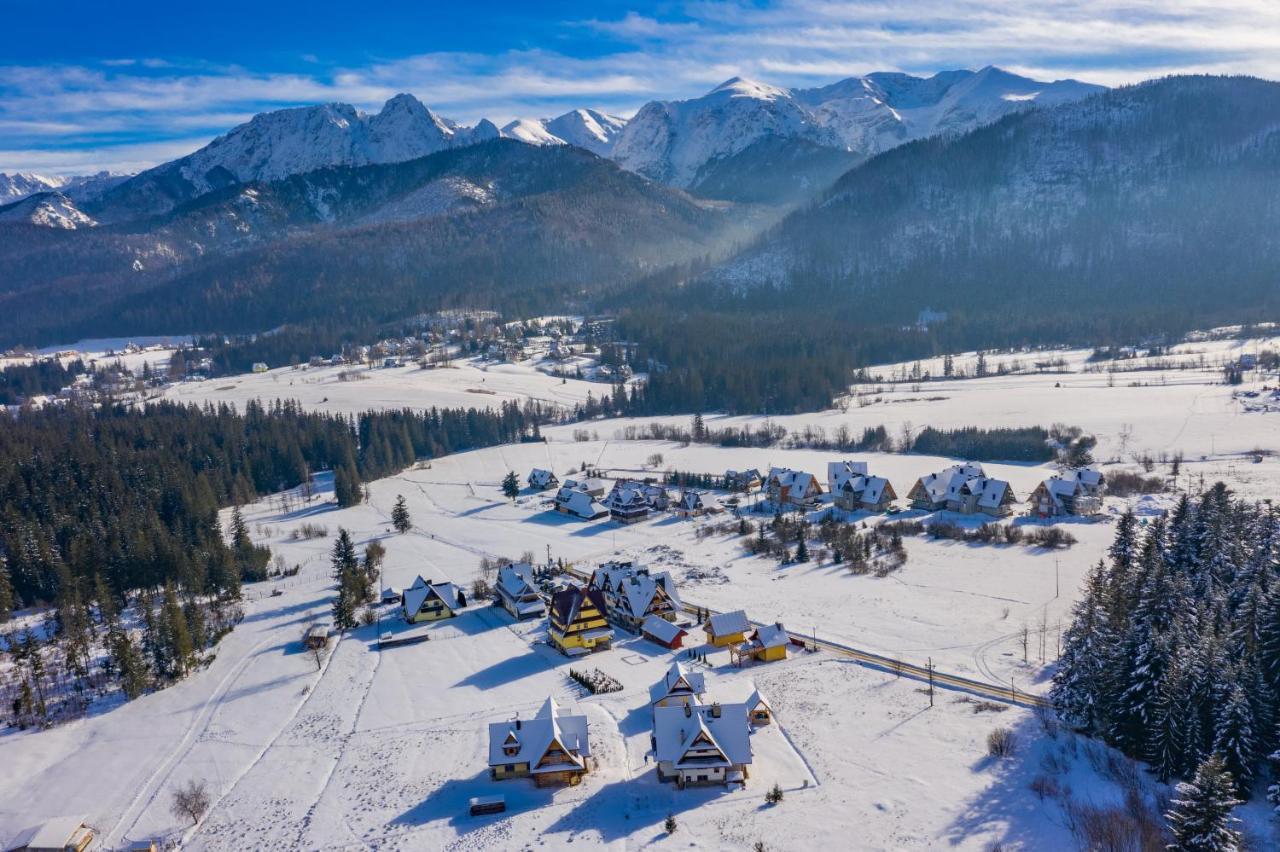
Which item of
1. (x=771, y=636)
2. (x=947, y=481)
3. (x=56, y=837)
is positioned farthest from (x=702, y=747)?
(x=947, y=481)

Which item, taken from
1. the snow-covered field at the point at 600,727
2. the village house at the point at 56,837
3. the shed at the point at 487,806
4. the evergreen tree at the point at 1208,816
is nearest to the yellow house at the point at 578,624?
the snow-covered field at the point at 600,727

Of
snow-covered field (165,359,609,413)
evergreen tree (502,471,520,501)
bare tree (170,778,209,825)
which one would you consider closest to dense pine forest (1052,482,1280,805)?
bare tree (170,778,209,825)

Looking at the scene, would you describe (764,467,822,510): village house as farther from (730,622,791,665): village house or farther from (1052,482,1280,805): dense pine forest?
(1052,482,1280,805): dense pine forest

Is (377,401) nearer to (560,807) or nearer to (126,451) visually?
(126,451)

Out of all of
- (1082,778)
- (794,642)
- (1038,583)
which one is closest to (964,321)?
(1038,583)

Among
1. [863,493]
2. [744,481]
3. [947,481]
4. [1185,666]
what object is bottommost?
[863,493]

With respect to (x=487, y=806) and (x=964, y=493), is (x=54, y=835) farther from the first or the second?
(x=964, y=493)

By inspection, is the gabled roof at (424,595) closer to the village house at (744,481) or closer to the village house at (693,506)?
the village house at (693,506)
